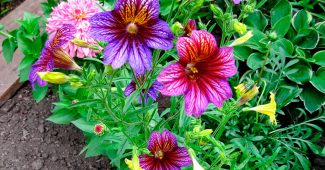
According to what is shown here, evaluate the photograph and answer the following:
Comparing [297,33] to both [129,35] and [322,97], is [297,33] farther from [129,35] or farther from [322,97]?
[129,35]

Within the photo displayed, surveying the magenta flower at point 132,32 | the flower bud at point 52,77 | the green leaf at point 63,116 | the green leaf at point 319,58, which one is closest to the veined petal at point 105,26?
the magenta flower at point 132,32

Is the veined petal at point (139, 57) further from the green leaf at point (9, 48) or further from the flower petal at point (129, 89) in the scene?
the green leaf at point (9, 48)

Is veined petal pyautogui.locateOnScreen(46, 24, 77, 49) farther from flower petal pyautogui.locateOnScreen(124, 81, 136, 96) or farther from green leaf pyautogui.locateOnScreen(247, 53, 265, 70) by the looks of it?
green leaf pyautogui.locateOnScreen(247, 53, 265, 70)

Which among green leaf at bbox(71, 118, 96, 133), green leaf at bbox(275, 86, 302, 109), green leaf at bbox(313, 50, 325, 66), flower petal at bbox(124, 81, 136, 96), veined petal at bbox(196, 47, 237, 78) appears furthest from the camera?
green leaf at bbox(313, 50, 325, 66)

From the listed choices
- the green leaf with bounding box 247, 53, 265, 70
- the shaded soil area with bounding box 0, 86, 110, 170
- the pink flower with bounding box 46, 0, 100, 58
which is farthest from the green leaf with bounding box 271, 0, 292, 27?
the shaded soil area with bounding box 0, 86, 110, 170

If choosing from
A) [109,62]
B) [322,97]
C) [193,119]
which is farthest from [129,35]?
[322,97]

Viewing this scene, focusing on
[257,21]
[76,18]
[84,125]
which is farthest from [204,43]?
[257,21]

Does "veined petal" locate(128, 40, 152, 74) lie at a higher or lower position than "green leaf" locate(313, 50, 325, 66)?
higher
